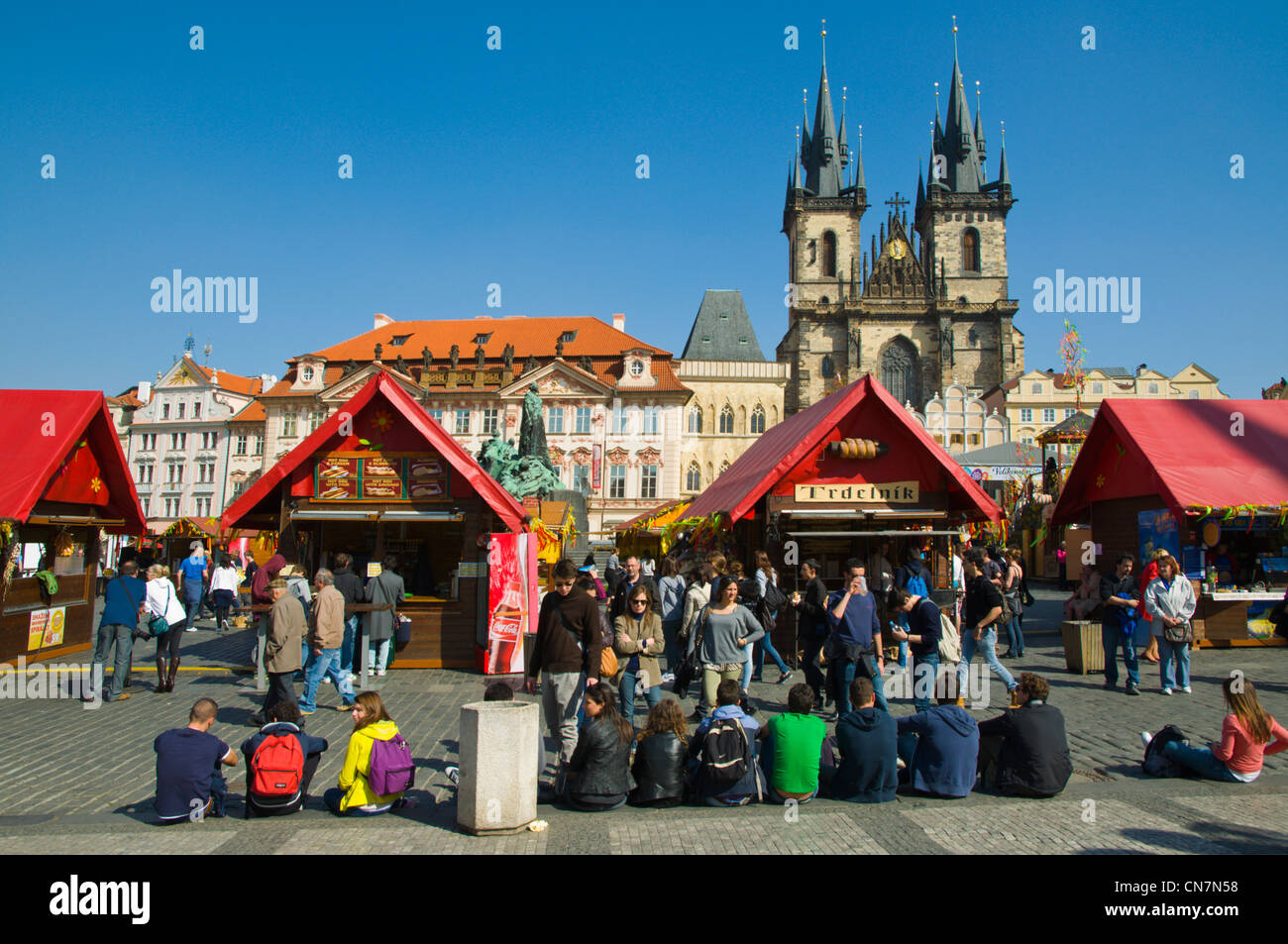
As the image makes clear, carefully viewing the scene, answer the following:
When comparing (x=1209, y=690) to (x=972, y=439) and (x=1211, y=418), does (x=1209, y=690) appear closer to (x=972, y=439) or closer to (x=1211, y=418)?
(x=1211, y=418)

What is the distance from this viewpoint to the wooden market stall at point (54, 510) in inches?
491

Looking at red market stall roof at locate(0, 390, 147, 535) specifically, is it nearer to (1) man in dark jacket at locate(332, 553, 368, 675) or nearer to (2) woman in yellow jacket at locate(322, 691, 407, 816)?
(1) man in dark jacket at locate(332, 553, 368, 675)

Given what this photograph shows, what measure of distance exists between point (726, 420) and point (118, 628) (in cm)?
5293

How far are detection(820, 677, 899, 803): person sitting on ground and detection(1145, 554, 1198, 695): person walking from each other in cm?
577

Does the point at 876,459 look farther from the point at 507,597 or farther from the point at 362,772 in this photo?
the point at 362,772

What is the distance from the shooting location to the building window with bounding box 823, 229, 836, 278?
8156cm

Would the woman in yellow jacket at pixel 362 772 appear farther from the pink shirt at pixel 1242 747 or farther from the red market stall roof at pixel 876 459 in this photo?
the red market stall roof at pixel 876 459

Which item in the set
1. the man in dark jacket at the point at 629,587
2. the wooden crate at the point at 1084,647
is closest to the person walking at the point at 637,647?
the man in dark jacket at the point at 629,587

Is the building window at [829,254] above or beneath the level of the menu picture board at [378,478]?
above

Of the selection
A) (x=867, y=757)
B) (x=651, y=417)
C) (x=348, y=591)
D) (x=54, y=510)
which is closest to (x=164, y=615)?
(x=348, y=591)

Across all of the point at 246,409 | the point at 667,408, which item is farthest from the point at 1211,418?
the point at 246,409

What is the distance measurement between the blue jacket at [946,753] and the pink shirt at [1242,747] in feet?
6.83

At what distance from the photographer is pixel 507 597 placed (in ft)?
40.2
